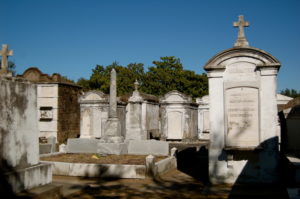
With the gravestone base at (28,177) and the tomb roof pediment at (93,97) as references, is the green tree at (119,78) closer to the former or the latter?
the tomb roof pediment at (93,97)

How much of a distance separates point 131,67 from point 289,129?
121ft

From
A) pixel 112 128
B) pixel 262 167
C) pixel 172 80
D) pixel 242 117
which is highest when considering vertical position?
pixel 172 80

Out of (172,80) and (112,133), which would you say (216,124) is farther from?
(172,80)

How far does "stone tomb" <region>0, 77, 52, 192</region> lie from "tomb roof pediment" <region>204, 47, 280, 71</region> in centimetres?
487

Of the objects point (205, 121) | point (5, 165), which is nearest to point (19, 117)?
point (5, 165)

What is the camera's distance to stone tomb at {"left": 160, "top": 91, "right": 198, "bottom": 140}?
18656 mm

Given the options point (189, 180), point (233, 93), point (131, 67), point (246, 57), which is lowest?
point (189, 180)

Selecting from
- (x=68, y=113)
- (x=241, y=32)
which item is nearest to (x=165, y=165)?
(x=241, y=32)

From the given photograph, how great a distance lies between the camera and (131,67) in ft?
149

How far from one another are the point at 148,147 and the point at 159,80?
31486 mm

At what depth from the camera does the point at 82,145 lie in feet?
40.4

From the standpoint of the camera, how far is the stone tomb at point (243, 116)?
25.6ft

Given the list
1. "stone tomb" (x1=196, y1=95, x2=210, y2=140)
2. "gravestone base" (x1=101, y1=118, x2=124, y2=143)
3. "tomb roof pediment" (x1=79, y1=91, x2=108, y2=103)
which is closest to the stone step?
"gravestone base" (x1=101, y1=118, x2=124, y2=143)

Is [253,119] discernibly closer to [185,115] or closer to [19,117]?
[19,117]
